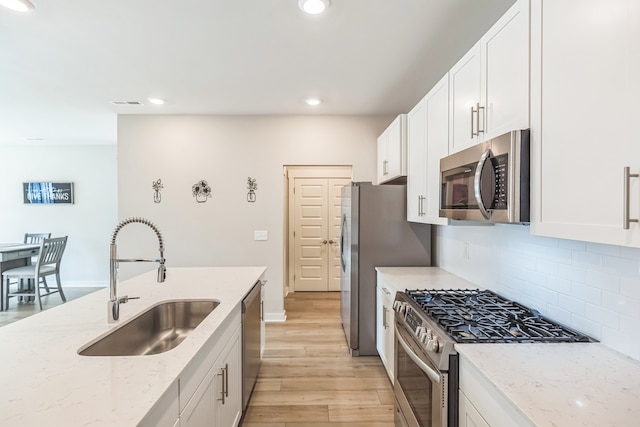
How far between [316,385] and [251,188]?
2393mm

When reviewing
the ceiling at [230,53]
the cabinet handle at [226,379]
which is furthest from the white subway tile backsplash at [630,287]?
the cabinet handle at [226,379]

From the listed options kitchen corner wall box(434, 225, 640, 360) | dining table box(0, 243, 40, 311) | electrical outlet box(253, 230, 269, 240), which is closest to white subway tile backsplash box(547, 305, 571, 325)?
kitchen corner wall box(434, 225, 640, 360)

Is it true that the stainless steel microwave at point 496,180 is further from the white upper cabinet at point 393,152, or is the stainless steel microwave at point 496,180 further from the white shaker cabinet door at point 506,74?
the white upper cabinet at point 393,152

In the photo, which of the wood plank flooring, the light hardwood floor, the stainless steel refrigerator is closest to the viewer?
the wood plank flooring

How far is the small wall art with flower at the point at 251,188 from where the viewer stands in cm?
407

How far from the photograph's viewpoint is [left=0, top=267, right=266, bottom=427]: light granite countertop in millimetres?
843

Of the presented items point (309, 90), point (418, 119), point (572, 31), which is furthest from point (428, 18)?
point (309, 90)

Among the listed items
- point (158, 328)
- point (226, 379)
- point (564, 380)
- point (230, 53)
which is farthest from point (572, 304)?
point (230, 53)

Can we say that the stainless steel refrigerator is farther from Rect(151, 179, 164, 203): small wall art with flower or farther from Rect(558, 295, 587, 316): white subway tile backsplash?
Rect(151, 179, 164, 203): small wall art with flower

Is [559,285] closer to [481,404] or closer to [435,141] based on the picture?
[481,404]

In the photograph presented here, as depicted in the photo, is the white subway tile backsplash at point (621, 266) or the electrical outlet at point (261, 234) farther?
the electrical outlet at point (261, 234)

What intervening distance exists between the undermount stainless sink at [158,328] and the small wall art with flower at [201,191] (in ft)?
7.70

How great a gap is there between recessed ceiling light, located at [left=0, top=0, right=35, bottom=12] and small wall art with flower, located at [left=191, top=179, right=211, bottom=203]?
91.7 inches

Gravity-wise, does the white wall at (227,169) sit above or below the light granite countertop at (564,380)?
above
